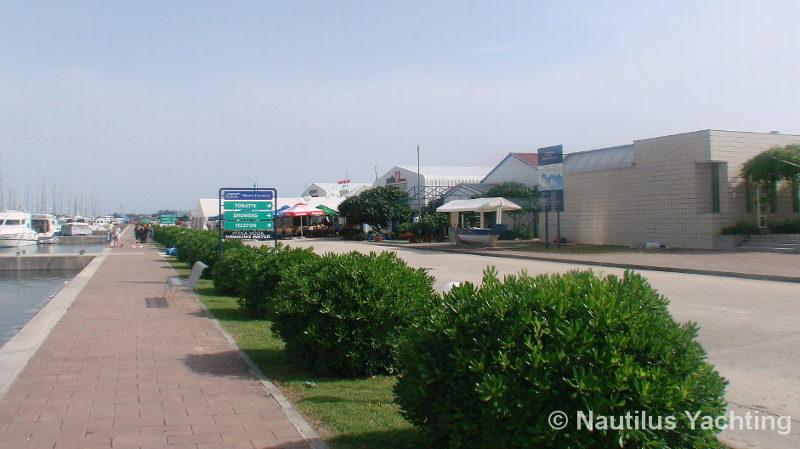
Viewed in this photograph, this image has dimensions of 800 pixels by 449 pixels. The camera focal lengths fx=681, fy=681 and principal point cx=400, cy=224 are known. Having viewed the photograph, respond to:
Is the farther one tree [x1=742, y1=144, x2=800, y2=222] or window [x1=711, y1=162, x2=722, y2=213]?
window [x1=711, y1=162, x2=722, y2=213]

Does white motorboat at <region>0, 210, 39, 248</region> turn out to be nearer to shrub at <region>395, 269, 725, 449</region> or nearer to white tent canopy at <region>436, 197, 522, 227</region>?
white tent canopy at <region>436, 197, 522, 227</region>

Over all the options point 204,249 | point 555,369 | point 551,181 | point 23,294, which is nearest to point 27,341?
point 555,369

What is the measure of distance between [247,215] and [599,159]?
66.6 ft

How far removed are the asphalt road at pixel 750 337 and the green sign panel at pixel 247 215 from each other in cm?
480

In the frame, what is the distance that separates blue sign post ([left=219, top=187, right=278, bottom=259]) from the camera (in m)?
17.2

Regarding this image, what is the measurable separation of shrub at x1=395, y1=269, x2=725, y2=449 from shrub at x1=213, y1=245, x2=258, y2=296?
7.97m

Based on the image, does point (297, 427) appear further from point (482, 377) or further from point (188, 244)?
point (188, 244)

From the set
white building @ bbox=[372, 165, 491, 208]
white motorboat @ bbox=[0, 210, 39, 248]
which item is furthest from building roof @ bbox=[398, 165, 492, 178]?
white motorboat @ bbox=[0, 210, 39, 248]

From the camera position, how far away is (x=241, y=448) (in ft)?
16.1

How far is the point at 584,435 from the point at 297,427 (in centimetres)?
262

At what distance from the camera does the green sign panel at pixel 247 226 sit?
17.2 metres

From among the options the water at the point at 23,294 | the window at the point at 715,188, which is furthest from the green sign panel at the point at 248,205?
the window at the point at 715,188

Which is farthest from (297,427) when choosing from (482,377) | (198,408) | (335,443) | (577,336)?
(577,336)

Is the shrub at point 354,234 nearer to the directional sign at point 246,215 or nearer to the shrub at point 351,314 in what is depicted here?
the directional sign at point 246,215
